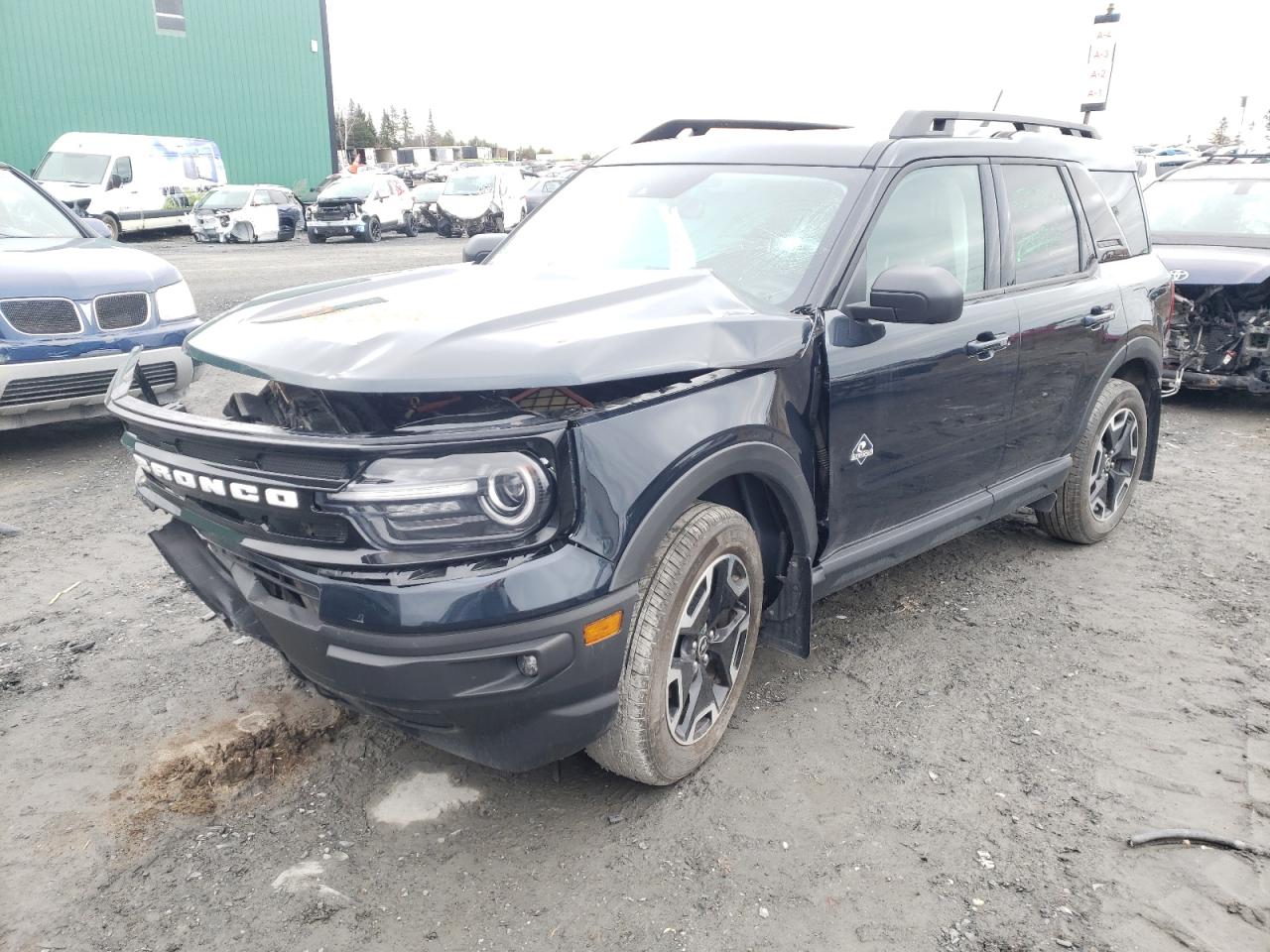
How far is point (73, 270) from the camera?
237 inches

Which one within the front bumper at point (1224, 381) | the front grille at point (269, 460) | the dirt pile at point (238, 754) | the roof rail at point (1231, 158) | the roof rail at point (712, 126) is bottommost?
the dirt pile at point (238, 754)

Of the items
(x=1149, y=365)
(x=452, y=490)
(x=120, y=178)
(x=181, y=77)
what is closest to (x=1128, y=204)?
(x=1149, y=365)

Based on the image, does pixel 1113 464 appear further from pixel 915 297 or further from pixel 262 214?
pixel 262 214

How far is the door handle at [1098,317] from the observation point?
4383mm

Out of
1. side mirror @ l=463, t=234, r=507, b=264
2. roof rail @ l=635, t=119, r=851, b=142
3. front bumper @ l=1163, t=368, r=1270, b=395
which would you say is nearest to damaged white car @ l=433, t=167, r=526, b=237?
front bumper @ l=1163, t=368, r=1270, b=395

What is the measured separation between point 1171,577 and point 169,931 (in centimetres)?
429

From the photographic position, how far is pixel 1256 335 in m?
7.77

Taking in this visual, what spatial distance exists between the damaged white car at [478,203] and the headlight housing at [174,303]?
749 inches

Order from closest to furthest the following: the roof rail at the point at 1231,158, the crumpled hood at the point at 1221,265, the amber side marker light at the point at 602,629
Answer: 1. the amber side marker light at the point at 602,629
2. the crumpled hood at the point at 1221,265
3. the roof rail at the point at 1231,158

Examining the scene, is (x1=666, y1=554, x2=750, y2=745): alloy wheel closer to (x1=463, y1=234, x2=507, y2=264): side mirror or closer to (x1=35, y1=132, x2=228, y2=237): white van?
(x1=463, y1=234, x2=507, y2=264): side mirror

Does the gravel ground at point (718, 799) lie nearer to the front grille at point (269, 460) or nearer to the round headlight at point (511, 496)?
the front grille at point (269, 460)

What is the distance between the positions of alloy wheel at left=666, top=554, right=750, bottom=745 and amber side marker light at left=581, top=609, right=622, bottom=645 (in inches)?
13.4

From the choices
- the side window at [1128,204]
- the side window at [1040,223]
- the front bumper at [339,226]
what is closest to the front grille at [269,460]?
the side window at [1040,223]

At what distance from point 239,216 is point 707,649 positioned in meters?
23.4
